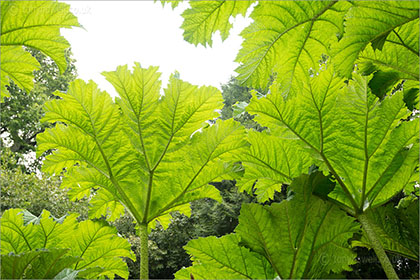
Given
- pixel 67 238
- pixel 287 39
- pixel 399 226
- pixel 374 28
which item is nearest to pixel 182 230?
pixel 67 238

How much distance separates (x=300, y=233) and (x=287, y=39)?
23.9 inches

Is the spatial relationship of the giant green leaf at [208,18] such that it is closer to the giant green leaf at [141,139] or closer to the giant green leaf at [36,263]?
the giant green leaf at [141,139]

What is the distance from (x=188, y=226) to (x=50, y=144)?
13338mm

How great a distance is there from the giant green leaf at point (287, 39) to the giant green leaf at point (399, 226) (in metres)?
0.56

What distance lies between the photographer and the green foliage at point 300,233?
0.96 m

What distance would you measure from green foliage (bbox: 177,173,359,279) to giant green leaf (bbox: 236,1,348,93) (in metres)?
0.36

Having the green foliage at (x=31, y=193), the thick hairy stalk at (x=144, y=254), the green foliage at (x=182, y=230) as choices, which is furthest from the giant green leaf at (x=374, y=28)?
the green foliage at (x=182, y=230)

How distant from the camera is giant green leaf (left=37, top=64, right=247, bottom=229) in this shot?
3.38 feet

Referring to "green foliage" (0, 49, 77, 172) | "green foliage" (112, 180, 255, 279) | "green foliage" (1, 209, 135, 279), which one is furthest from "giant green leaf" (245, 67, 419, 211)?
"green foliage" (0, 49, 77, 172)

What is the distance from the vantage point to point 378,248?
38.5 inches

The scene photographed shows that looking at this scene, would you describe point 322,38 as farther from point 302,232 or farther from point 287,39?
point 302,232

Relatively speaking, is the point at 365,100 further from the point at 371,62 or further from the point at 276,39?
the point at 276,39

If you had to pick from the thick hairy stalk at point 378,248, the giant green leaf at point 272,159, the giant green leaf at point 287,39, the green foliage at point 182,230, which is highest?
the green foliage at point 182,230

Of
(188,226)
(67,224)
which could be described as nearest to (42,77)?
(188,226)
